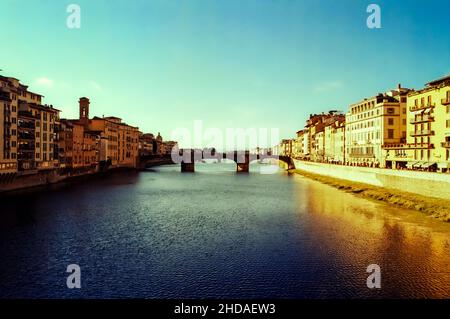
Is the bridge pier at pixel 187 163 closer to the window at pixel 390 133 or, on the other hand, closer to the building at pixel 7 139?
the building at pixel 7 139

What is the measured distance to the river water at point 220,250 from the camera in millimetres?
19844

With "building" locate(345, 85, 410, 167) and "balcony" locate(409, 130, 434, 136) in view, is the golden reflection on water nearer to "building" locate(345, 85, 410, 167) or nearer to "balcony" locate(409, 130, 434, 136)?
"balcony" locate(409, 130, 434, 136)

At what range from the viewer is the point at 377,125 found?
76.8 meters

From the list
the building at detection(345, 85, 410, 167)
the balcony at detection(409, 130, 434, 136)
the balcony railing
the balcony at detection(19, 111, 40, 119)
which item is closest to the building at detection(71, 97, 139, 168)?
the balcony railing

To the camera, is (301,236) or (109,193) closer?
(301,236)

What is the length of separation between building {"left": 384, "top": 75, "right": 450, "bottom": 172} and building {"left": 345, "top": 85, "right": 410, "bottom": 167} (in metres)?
8.51

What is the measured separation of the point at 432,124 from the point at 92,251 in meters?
52.7

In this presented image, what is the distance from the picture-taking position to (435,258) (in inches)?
958

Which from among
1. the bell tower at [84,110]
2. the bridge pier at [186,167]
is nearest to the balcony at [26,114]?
the bell tower at [84,110]

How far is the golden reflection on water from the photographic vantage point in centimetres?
2048

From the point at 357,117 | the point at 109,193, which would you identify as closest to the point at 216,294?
the point at 109,193

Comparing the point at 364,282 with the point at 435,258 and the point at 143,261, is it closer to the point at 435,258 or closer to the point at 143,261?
the point at 435,258

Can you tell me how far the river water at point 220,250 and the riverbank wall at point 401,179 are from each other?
5.23 m

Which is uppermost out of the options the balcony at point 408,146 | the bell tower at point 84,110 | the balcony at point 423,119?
the bell tower at point 84,110
